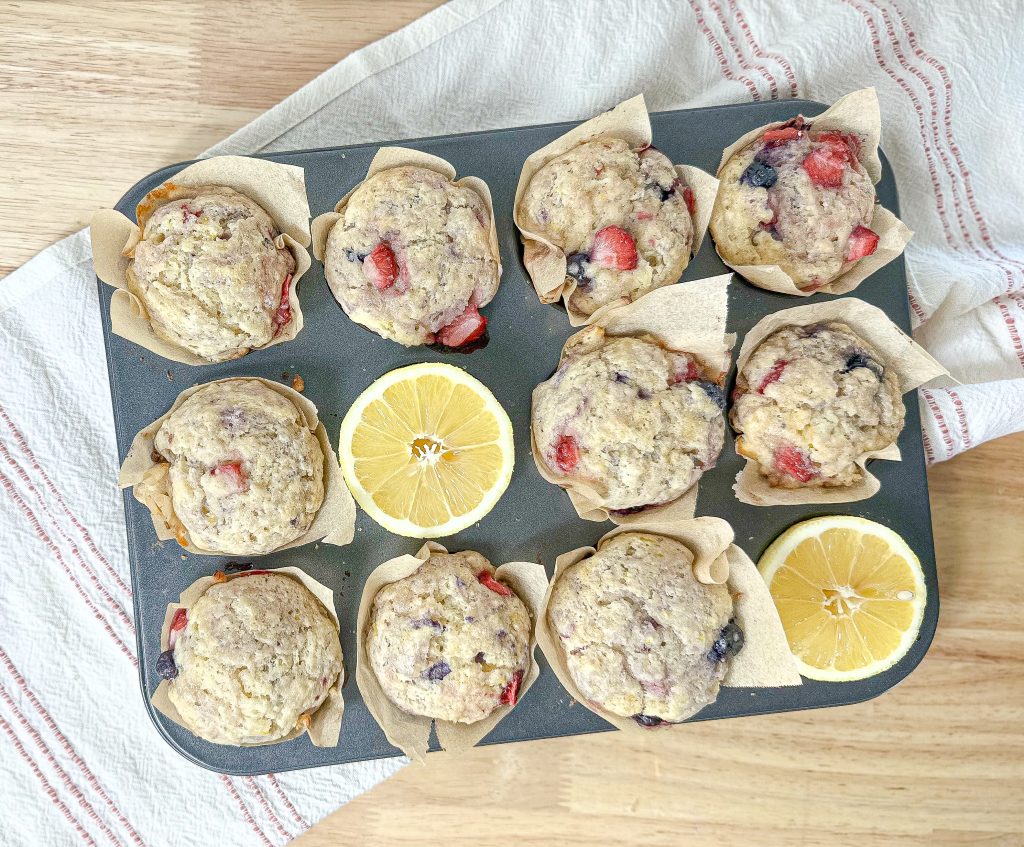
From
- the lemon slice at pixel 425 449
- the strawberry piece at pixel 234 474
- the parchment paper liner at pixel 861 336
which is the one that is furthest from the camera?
the parchment paper liner at pixel 861 336

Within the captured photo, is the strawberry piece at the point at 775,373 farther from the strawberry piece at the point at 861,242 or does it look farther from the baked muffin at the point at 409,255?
the baked muffin at the point at 409,255

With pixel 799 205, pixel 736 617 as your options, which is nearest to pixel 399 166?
pixel 799 205

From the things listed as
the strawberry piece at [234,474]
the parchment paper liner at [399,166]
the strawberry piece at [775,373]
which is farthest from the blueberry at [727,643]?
the strawberry piece at [234,474]

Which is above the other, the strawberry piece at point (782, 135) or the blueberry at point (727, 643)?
the strawberry piece at point (782, 135)

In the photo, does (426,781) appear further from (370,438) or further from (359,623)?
(370,438)

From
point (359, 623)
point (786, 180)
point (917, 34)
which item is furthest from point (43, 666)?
point (917, 34)

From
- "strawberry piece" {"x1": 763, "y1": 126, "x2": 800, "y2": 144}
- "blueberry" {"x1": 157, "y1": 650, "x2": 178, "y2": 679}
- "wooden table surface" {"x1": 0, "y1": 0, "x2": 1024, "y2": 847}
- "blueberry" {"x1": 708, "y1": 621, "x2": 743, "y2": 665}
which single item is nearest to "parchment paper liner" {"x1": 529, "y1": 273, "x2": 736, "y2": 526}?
"blueberry" {"x1": 708, "y1": 621, "x2": 743, "y2": 665}
